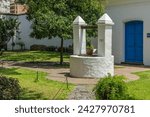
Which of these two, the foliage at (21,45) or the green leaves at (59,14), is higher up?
the green leaves at (59,14)

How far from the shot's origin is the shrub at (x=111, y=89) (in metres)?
7.83

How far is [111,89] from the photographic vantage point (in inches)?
312

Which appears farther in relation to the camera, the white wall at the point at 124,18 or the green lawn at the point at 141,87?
the white wall at the point at 124,18

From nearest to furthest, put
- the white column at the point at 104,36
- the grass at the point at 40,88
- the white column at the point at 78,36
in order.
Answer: the grass at the point at 40,88, the white column at the point at 104,36, the white column at the point at 78,36

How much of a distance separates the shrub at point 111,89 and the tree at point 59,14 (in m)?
10.2

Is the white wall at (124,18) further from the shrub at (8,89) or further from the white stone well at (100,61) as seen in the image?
the shrub at (8,89)

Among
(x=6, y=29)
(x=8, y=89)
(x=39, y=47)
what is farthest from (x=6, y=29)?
(x=39, y=47)

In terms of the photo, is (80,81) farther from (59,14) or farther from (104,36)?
(59,14)

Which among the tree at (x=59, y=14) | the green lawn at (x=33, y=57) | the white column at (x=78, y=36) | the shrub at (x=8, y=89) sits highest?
the tree at (x=59, y=14)

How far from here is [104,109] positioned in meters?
5.72

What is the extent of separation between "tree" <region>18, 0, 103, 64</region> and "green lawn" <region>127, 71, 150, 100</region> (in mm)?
4674

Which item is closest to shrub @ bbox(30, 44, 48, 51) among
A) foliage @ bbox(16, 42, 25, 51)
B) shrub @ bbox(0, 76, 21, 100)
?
foliage @ bbox(16, 42, 25, 51)

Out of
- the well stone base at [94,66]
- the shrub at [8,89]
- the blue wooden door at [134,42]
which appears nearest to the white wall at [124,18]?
the blue wooden door at [134,42]

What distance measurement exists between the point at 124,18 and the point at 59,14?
438 cm
